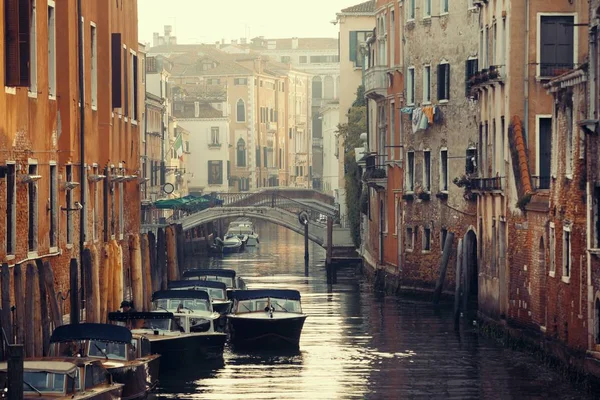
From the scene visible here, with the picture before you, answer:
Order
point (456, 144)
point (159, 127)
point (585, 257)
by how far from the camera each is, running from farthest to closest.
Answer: point (159, 127)
point (456, 144)
point (585, 257)

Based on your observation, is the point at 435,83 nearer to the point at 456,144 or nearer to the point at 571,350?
the point at 456,144

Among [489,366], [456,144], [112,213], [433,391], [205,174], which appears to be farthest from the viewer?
[205,174]

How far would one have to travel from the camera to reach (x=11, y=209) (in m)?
29.2

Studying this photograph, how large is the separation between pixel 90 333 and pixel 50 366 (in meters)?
4.13

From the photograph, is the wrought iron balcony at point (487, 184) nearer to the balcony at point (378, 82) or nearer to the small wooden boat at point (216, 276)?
the small wooden boat at point (216, 276)

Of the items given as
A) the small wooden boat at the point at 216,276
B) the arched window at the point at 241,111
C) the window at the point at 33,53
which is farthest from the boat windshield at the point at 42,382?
the arched window at the point at 241,111

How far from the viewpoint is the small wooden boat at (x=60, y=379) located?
23609 millimetres

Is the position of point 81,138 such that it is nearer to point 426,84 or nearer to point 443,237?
point 443,237

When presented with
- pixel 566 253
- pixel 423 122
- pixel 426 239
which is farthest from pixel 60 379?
pixel 426 239

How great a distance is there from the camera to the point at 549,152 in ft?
125

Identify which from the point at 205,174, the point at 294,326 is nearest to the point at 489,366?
the point at 294,326

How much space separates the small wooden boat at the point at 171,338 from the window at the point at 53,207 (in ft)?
6.66

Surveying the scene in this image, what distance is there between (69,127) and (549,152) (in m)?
11.6

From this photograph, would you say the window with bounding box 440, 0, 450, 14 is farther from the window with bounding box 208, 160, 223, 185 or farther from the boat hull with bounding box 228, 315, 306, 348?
the window with bounding box 208, 160, 223, 185
